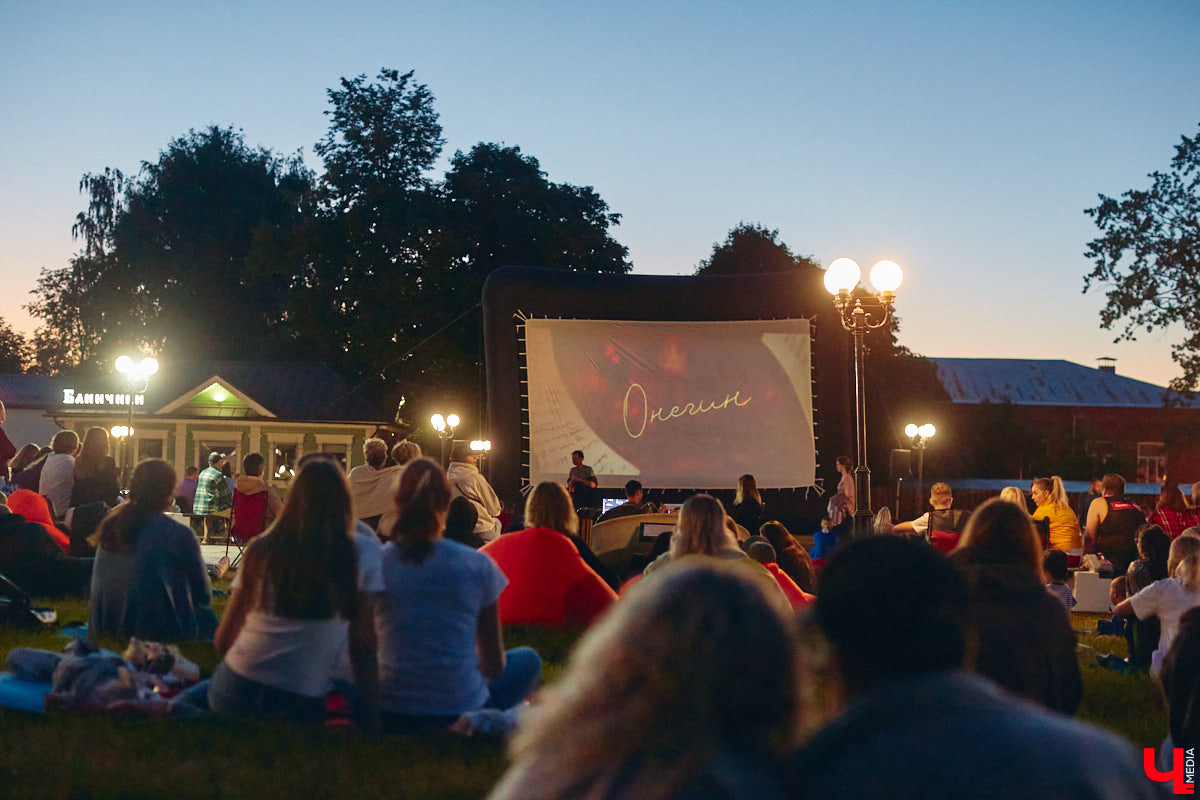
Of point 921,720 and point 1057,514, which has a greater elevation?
point 921,720

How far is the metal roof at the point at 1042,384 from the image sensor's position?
5747 cm

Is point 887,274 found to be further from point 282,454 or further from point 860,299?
point 282,454

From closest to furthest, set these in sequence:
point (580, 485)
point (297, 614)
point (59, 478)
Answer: point (297, 614)
point (59, 478)
point (580, 485)

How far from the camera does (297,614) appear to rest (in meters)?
4.44

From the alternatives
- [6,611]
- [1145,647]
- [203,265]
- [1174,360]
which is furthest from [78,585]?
[203,265]

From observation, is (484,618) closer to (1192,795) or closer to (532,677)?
(532,677)

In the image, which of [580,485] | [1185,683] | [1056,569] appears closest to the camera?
[1185,683]

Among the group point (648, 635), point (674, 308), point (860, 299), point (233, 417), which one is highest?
point (674, 308)

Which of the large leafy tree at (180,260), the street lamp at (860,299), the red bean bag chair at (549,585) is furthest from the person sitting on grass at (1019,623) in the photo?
the large leafy tree at (180,260)

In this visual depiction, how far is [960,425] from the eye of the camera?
50031 mm

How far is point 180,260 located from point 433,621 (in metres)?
50.3

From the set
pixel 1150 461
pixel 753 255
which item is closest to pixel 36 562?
pixel 753 255

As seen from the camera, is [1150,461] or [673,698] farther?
[1150,461]

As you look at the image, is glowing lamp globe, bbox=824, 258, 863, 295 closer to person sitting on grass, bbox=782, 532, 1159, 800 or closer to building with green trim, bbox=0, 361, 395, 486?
person sitting on grass, bbox=782, 532, 1159, 800
